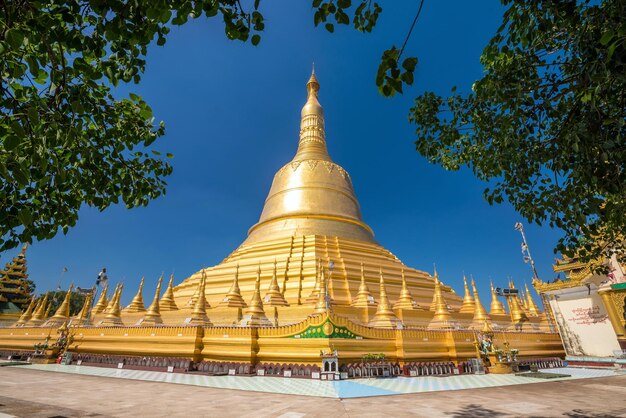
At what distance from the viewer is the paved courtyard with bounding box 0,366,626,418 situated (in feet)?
18.1

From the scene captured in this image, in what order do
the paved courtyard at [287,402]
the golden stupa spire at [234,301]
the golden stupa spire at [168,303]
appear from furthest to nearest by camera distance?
1. the golden stupa spire at [168,303]
2. the golden stupa spire at [234,301]
3. the paved courtyard at [287,402]

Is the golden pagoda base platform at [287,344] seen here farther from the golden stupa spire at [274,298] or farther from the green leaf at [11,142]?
the green leaf at [11,142]

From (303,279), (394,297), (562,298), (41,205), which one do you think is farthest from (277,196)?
(41,205)

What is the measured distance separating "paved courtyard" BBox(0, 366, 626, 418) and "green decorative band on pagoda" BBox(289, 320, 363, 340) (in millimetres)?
2071

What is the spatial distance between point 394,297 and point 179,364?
36.4ft

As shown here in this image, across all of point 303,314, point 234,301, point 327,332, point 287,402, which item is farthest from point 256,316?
point 287,402

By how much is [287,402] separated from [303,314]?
8069 mm

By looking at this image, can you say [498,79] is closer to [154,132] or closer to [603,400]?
[154,132]

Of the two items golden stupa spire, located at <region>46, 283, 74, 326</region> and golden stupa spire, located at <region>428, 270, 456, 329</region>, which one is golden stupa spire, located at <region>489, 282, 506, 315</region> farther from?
golden stupa spire, located at <region>46, 283, 74, 326</region>

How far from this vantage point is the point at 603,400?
Result: 269 inches

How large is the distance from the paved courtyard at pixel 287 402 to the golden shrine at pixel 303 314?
252cm

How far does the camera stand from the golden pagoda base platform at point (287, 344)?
35.9 ft

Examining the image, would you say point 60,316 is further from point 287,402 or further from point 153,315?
point 287,402

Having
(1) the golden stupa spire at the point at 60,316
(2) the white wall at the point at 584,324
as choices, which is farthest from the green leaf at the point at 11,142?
(2) the white wall at the point at 584,324
